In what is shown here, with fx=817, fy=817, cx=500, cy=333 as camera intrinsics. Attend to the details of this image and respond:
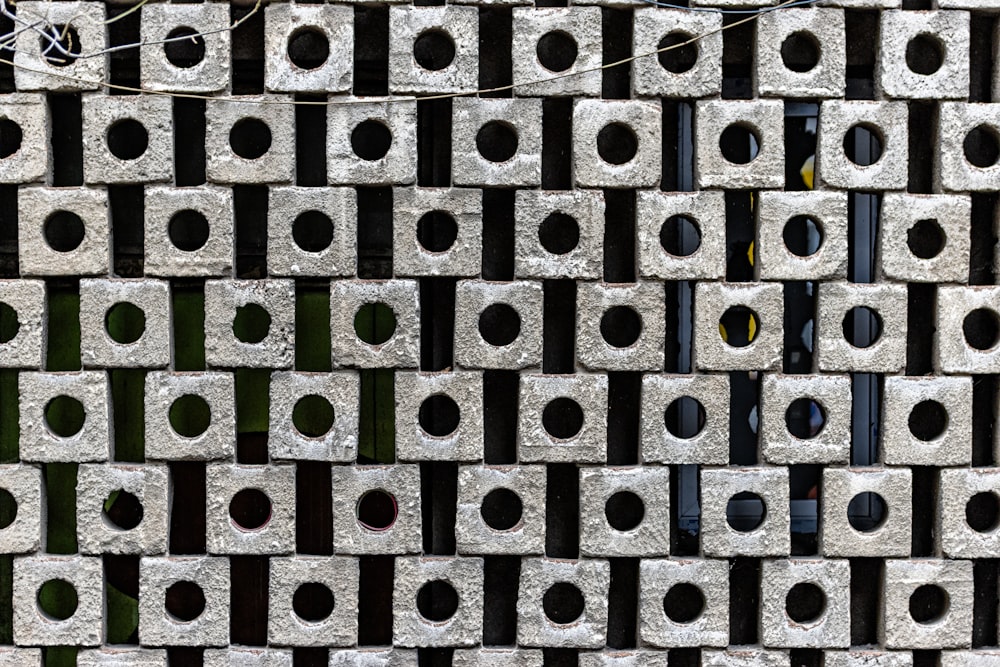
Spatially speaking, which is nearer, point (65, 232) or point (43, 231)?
point (43, 231)

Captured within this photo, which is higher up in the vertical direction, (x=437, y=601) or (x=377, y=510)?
(x=377, y=510)

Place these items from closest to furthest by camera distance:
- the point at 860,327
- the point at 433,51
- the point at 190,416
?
the point at 433,51 → the point at 190,416 → the point at 860,327

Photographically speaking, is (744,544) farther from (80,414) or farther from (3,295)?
(3,295)

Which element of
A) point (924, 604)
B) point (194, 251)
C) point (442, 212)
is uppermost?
point (442, 212)

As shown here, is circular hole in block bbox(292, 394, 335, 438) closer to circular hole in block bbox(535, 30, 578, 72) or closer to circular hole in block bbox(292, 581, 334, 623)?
circular hole in block bbox(292, 581, 334, 623)

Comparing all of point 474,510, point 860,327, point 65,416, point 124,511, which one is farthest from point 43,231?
point 860,327

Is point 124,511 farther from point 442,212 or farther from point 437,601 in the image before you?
point 442,212

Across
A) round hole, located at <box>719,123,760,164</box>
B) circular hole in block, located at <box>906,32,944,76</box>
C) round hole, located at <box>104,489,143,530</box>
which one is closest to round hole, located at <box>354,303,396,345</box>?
round hole, located at <box>104,489,143,530</box>

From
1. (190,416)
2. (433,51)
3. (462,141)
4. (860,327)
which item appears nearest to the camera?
(462,141)
